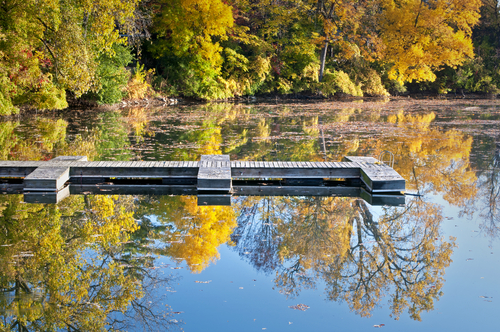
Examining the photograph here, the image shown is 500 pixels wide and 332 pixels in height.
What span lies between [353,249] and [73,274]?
3.17 meters

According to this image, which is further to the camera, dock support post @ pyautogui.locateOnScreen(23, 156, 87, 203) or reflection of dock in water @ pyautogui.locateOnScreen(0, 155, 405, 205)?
reflection of dock in water @ pyautogui.locateOnScreen(0, 155, 405, 205)

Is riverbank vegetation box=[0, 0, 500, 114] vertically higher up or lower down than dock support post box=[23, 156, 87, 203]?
higher up

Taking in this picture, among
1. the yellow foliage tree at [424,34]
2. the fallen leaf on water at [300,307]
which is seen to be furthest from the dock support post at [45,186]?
the yellow foliage tree at [424,34]

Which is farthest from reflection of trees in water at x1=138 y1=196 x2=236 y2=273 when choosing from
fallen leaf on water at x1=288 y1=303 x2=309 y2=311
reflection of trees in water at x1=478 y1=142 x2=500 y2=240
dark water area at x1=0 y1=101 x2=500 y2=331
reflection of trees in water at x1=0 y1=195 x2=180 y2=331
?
reflection of trees in water at x1=478 y1=142 x2=500 y2=240

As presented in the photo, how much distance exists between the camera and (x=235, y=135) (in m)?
14.5

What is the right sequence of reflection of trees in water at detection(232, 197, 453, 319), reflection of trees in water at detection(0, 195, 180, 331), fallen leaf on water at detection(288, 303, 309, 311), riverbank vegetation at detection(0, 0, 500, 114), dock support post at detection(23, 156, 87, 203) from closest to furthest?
reflection of trees in water at detection(0, 195, 180, 331) < fallen leaf on water at detection(288, 303, 309, 311) < reflection of trees in water at detection(232, 197, 453, 319) < dock support post at detection(23, 156, 87, 203) < riverbank vegetation at detection(0, 0, 500, 114)

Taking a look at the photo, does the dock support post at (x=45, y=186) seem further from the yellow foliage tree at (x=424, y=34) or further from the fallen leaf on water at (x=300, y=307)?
the yellow foliage tree at (x=424, y=34)

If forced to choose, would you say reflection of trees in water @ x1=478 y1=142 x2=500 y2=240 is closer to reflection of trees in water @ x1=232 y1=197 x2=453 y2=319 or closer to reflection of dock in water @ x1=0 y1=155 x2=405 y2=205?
reflection of trees in water @ x1=232 y1=197 x2=453 y2=319

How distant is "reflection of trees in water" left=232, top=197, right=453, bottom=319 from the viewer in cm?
457

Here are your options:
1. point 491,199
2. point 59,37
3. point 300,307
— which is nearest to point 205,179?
point 300,307

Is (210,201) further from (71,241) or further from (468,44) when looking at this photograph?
(468,44)

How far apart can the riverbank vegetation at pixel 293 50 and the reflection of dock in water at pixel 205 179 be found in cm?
1133

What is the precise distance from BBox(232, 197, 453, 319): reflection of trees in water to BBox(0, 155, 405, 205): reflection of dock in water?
668 millimetres

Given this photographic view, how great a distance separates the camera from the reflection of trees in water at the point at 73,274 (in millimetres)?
3967
